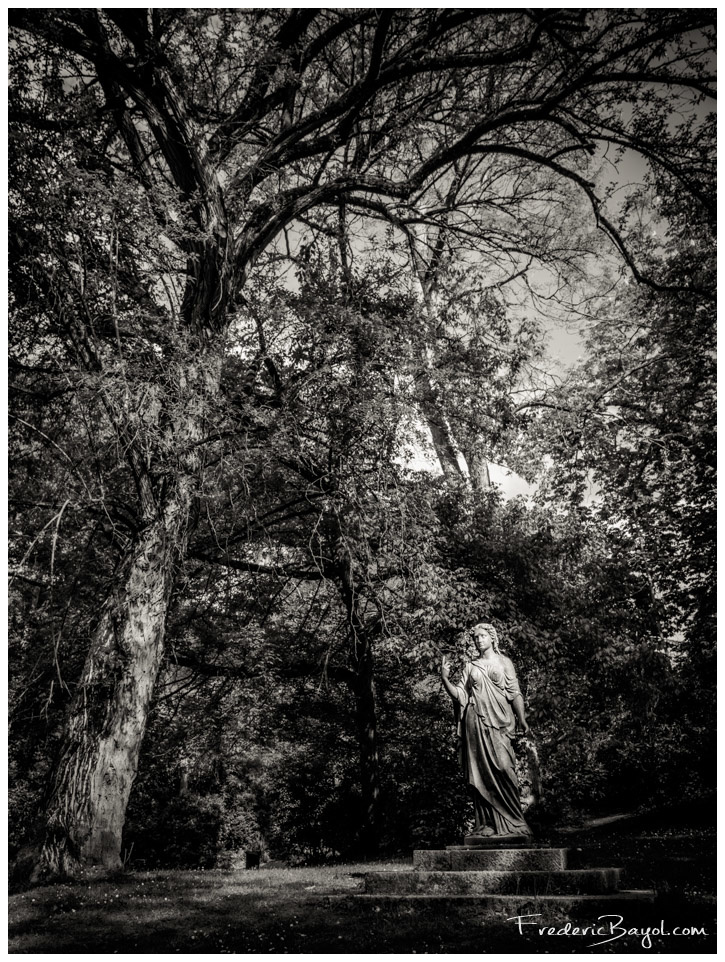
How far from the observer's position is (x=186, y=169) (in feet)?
33.7

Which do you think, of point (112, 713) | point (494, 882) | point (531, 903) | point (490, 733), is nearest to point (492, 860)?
point (494, 882)

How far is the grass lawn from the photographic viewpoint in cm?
534

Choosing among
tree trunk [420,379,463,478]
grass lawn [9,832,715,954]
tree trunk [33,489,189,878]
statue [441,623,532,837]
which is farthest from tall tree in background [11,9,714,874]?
statue [441,623,532,837]

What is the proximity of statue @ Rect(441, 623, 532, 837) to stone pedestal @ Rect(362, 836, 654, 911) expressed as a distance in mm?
388

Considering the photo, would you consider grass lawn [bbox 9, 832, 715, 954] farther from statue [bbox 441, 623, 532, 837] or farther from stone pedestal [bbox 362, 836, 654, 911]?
statue [bbox 441, 623, 532, 837]

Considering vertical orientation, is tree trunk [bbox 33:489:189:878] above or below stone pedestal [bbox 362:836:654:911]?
above

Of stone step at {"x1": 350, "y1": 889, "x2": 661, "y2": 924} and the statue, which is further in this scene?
the statue

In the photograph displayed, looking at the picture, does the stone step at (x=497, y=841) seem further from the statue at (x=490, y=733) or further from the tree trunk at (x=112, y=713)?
the tree trunk at (x=112, y=713)

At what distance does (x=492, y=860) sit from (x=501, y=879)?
302 millimetres

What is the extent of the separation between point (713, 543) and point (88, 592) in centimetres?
1154

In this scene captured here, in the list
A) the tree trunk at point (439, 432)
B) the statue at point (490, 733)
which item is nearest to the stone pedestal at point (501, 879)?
the statue at point (490, 733)

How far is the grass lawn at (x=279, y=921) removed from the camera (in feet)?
17.5

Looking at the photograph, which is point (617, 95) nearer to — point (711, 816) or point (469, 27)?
point (469, 27)

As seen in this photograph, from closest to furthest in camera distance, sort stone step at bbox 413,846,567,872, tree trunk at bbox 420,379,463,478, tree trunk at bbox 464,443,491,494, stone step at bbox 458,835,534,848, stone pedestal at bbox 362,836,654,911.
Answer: stone pedestal at bbox 362,836,654,911, stone step at bbox 413,846,567,872, stone step at bbox 458,835,534,848, tree trunk at bbox 420,379,463,478, tree trunk at bbox 464,443,491,494
